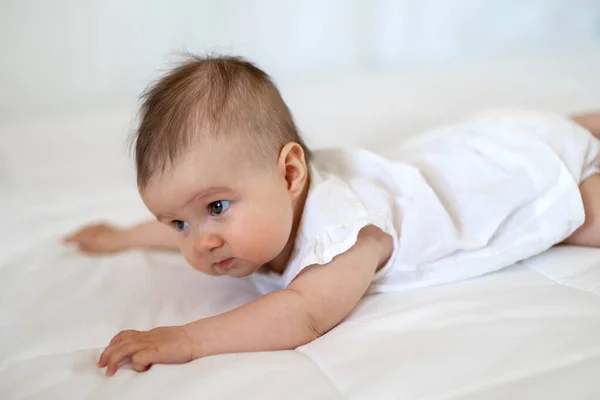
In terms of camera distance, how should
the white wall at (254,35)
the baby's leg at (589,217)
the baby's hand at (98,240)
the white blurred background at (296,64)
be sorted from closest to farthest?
the baby's leg at (589,217) → the baby's hand at (98,240) → the white blurred background at (296,64) → the white wall at (254,35)

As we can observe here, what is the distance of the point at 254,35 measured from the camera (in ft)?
6.32

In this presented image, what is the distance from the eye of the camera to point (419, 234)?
2.97ft

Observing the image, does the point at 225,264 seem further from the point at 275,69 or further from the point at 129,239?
the point at 275,69

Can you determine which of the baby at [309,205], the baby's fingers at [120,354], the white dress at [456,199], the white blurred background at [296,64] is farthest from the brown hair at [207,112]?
the white blurred background at [296,64]

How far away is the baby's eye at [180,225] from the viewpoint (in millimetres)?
836

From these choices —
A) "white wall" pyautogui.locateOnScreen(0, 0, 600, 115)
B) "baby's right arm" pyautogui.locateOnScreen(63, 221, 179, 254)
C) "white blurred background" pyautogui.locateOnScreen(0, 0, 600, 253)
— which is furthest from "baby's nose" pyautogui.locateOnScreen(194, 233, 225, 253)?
"white wall" pyautogui.locateOnScreen(0, 0, 600, 115)

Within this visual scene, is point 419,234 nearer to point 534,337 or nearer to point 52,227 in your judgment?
point 534,337

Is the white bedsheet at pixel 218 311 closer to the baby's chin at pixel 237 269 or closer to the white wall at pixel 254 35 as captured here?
the baby's chin at pixel 237 269

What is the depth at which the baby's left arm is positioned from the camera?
0.71 metres

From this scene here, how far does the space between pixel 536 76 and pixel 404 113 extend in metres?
0.49

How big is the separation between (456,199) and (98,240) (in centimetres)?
61

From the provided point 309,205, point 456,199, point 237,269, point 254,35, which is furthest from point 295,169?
point 254,35

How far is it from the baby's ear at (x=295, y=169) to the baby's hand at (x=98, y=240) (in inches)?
14.5

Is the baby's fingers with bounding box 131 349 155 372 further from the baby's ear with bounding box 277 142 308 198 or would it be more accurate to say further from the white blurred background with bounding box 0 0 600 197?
the white blurred background with bounding box 0 0 600 197
